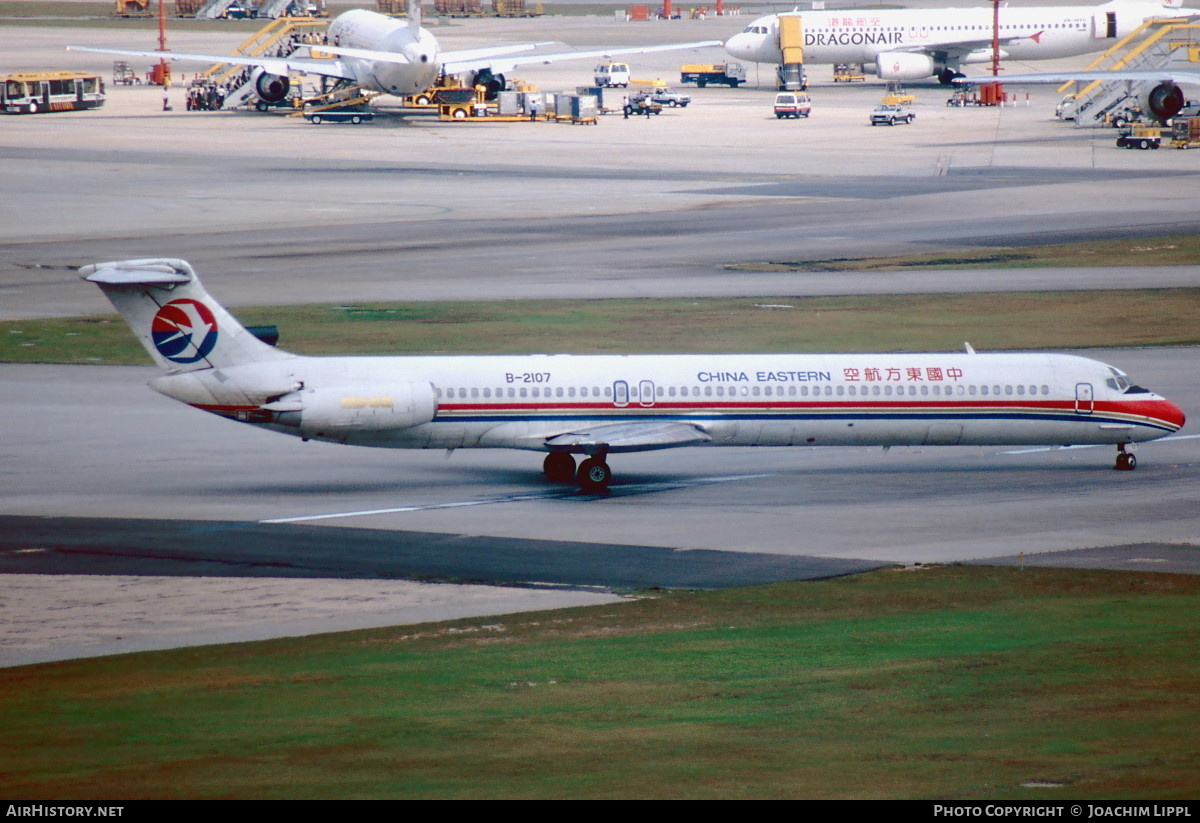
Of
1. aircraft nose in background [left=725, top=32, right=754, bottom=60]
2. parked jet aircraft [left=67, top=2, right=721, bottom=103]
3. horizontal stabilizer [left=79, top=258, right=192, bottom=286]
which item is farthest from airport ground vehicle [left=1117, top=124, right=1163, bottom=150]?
horizontal stabilizer [left=79, top=258, right=192, bottom=286]

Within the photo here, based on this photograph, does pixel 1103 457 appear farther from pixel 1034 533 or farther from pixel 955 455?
pixel 1034 533

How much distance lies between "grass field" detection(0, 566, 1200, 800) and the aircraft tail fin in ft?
46.5

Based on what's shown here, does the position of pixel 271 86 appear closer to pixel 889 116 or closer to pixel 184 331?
pixel 889 116

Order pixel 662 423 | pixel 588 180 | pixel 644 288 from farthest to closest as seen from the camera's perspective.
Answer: pixel 588 180 → pixel 644 288 → pixel 662 423

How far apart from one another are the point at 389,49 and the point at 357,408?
9689 centimetres

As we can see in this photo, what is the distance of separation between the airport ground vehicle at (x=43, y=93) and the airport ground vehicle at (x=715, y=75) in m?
67.9

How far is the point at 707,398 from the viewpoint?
145 feet

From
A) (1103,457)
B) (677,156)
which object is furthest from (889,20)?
(1103,457)

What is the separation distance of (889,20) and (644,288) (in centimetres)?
10057

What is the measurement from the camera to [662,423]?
44.1 m

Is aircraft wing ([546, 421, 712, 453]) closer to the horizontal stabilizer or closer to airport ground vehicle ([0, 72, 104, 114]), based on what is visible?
the horizontal stabilizer

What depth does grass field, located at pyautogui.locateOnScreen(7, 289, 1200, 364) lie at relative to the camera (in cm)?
6125

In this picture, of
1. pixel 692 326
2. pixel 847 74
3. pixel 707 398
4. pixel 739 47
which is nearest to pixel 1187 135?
pixel 739 47

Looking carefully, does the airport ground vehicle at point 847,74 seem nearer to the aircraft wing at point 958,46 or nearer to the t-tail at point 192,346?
the aircraft wing at point 958,46
